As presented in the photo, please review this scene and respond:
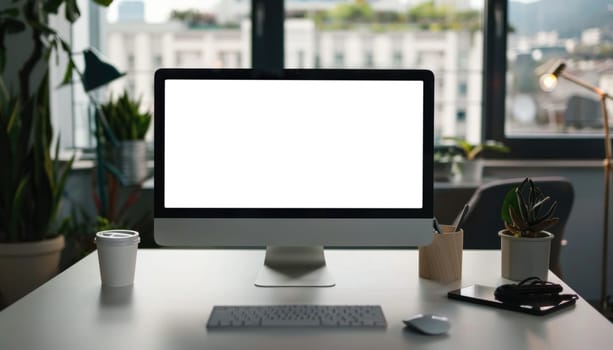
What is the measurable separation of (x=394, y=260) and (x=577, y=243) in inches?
87.5

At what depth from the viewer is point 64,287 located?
1.57m

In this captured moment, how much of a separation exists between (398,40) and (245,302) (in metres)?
2.62

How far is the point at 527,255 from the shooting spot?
163 centimetres

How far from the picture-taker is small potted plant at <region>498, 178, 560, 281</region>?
1.62 meters

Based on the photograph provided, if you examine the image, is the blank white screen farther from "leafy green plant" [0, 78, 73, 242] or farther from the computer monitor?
"leafy green plant" [0, 78, 73, 242]

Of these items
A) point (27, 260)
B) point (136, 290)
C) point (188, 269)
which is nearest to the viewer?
point (136, 290)

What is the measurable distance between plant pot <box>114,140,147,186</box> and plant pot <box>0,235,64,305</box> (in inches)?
22.3

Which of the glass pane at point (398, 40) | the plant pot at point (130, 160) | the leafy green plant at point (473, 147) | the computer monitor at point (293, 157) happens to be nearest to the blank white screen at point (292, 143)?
the computer monitor at point (293, 157)

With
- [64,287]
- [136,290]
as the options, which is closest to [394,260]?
[136,290]

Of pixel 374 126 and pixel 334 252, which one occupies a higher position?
pixel 374 126

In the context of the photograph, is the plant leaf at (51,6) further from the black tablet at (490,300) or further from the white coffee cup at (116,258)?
the black tablet at (490,300)

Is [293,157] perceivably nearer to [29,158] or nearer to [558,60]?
[29,158]

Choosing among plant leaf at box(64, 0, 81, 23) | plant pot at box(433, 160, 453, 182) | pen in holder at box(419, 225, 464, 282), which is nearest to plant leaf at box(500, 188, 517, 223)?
pen in holder at box(419, 225, 464, 282)

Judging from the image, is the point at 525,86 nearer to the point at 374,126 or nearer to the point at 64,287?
the point at 374,126
